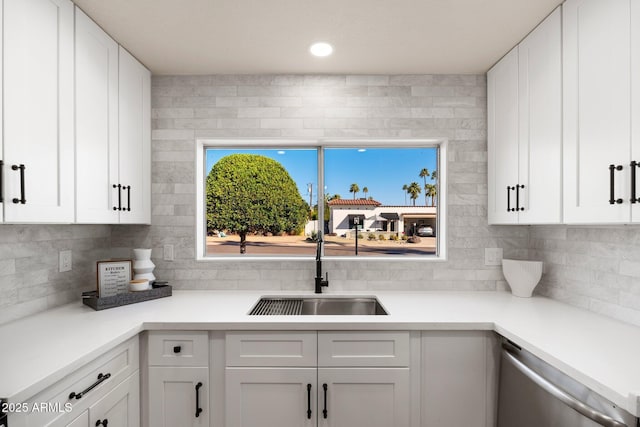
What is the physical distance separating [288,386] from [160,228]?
4.47 ft

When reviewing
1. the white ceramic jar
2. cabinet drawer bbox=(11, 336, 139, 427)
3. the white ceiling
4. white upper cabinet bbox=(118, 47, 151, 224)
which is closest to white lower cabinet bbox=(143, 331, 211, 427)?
cabinet drawer bbox=(11, 336, 139, 427)

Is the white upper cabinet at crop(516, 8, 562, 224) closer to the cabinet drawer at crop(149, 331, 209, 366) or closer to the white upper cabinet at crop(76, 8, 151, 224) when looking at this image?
the cabinet drawer at crop(149, 331, 209, 366)

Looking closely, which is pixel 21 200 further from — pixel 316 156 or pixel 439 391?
pixel 439 391

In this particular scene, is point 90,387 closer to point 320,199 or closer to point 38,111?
point 38,111

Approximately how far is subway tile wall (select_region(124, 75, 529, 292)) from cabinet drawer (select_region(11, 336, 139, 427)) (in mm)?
798

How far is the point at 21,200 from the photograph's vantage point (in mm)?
1229

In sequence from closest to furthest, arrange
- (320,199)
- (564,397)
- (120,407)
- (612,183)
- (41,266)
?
(564,397), (612,183), (120,407), (41,266), (320,199)

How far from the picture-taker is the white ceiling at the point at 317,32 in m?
1.58

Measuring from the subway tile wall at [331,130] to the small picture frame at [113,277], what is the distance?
31cm

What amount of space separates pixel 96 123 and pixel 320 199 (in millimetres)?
1413

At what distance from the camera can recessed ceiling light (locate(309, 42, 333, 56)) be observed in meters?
1.90

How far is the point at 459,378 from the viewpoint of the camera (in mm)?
1652

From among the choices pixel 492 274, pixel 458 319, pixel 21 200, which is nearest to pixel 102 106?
pixel 21 200

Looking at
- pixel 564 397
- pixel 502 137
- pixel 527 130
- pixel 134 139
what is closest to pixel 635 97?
pixel 527 130
